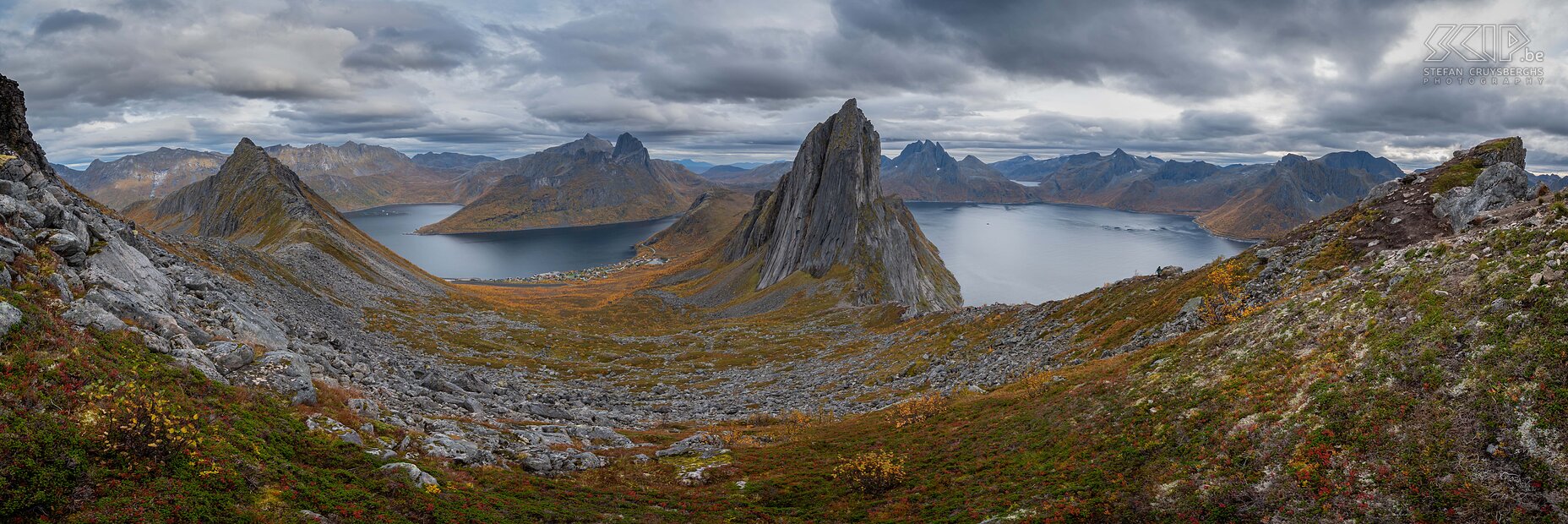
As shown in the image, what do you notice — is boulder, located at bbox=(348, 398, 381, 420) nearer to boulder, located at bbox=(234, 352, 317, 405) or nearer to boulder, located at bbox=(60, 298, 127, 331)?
boulder, located at bbox=(234, 352, 317, 405)

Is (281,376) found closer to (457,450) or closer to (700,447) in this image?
(457,450)

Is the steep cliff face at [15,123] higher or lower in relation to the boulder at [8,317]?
higher

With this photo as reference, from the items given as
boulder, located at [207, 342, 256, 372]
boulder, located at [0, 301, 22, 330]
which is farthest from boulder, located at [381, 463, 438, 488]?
boulder, located at [0, 301, 22, 330]

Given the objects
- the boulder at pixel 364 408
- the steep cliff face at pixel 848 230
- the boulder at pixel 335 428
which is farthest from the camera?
the steep cliff face at pixel 848 230

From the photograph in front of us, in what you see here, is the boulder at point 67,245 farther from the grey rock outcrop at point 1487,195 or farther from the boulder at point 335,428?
the grey rock outcrop at point 1487,195

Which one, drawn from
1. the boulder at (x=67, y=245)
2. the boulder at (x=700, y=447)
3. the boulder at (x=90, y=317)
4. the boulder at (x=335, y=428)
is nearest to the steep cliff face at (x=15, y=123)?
the boulder at (x=67, y=245)

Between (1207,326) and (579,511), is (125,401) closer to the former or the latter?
(579,511)
